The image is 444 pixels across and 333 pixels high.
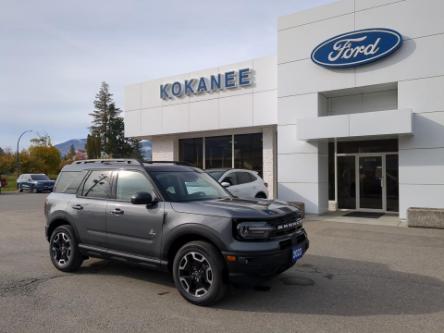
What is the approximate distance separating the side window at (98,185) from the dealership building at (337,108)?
28.6 ft

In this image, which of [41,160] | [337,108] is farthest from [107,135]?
[337,108]

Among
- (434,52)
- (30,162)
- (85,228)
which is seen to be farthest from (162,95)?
(30,162)

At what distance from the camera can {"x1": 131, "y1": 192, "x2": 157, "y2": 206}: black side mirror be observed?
17.1ft

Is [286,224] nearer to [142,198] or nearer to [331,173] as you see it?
[142,198]

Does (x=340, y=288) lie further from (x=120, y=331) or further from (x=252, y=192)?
(x=252, y=192)

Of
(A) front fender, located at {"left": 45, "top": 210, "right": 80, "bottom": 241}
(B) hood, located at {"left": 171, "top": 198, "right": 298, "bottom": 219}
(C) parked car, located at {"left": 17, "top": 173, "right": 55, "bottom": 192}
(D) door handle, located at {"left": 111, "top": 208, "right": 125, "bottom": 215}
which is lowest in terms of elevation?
(C) parked car, located at {"left": 17, "top": 173, "right": 55, "bottom": 192}

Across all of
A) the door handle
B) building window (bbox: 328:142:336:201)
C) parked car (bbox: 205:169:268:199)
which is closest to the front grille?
Result: the door handle

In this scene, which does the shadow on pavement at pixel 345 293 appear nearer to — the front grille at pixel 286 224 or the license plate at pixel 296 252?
the license plate at pixel 296 252

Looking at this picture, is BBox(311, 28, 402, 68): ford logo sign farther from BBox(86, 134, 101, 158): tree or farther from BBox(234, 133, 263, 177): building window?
BBox(86, 134, 101, 158): tree

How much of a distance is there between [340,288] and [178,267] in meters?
2.33

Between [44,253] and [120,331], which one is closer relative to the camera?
[120,331]

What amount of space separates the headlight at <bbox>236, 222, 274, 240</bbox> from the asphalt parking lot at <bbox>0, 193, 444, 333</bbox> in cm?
88

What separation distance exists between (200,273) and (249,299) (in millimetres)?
745

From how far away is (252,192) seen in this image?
12758mm
